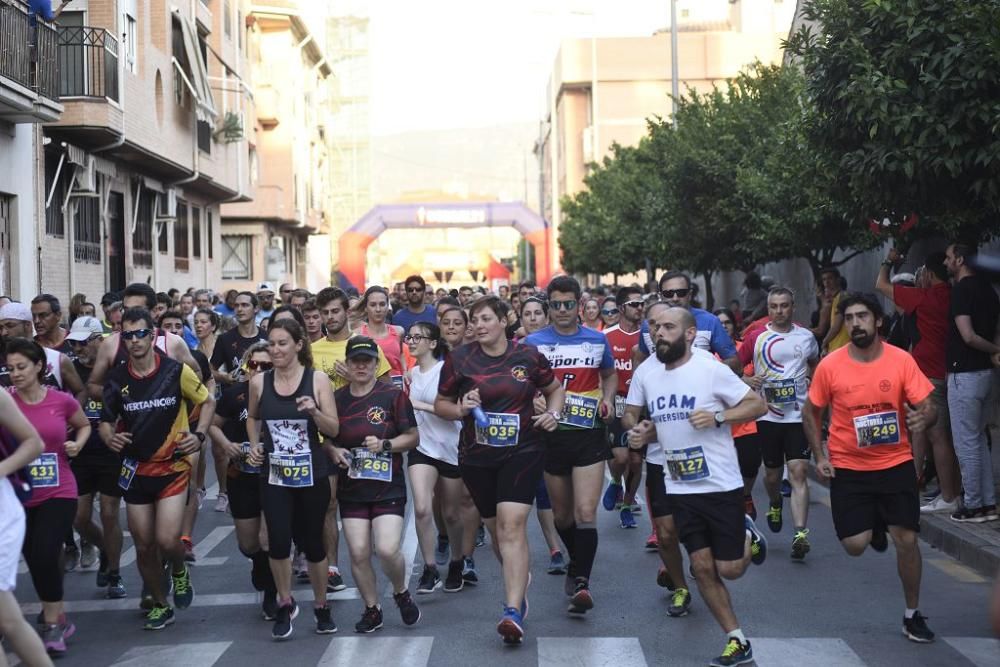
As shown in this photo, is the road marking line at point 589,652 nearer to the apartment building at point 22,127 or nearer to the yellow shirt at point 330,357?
the yellow shirt at point 330,357

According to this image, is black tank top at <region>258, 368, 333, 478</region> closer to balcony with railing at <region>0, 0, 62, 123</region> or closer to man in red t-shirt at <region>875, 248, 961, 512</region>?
man in red t-shirt at <region>875, 248, 961, 512</region>

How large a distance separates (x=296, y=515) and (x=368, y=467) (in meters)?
0.49

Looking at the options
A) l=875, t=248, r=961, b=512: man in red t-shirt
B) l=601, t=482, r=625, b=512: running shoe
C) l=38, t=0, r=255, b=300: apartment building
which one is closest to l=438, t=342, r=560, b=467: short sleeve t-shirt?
l=601, t=482, r=625, b=512: running shoe

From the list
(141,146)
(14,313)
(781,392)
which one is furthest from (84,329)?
(141,146)

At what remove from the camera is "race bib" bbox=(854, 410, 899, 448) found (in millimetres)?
7754

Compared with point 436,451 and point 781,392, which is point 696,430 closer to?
point 436,451

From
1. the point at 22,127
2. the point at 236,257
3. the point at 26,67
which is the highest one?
the point at 26,67

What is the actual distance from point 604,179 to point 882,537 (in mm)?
41248

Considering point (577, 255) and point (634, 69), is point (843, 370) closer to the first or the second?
point (577, 255)

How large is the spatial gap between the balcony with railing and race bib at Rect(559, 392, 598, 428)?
1197cm

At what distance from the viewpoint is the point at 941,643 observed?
24.5 feet

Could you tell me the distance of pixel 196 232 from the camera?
117ft

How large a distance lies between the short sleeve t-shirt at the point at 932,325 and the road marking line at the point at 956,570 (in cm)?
200

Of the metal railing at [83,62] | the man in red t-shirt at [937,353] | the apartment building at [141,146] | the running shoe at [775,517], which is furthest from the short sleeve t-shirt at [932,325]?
the metal railing at [83,62]
